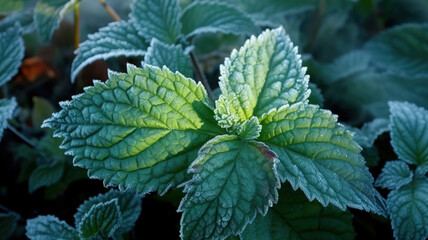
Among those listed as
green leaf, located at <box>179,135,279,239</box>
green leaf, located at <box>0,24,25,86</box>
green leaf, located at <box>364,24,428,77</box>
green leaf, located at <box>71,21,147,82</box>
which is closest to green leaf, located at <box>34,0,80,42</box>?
green leaf, located at <box>0,24,25,86</box>

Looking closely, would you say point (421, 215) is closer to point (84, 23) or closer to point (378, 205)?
point (378, 205)

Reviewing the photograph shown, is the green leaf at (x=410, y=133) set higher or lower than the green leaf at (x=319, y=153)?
higher

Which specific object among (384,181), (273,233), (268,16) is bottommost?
(273,233)

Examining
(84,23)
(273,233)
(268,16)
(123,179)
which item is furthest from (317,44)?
(123,179)

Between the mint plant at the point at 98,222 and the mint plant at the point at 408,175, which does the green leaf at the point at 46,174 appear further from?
the mint plant at the point at 408,175

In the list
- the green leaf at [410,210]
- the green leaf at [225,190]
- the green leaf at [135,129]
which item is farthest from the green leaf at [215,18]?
the green leaf at [410,210]

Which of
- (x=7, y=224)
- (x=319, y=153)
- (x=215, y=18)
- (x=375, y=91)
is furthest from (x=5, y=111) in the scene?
(x=375, y=91)
